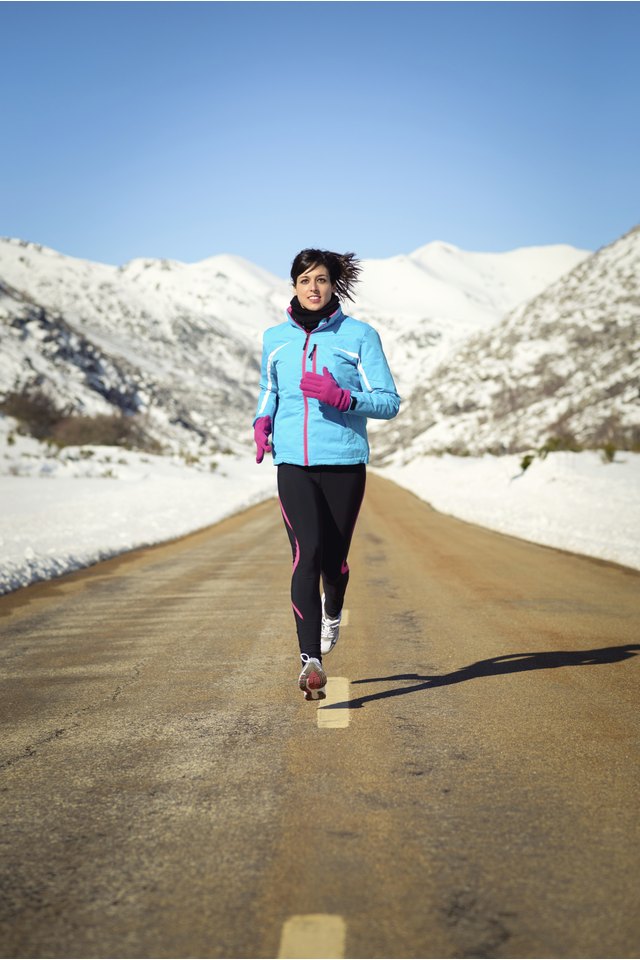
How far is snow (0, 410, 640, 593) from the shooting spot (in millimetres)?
11914

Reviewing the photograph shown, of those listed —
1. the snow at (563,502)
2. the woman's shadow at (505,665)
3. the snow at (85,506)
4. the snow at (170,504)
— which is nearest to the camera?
the woman's shadow at (505,665)

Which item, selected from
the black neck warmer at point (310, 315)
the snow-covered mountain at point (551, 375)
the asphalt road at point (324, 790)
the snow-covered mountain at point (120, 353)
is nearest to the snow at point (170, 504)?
the asphalt road at point (324, 790)

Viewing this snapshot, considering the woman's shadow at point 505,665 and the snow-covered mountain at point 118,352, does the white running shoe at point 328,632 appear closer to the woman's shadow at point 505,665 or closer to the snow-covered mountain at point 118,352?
the woman's shadow at point 505,665

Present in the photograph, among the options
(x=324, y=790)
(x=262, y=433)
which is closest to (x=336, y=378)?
(x=262, y=433)

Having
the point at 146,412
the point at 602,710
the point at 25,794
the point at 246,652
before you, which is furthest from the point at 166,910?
the point at 146,412

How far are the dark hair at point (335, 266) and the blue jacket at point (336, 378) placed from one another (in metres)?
0.25

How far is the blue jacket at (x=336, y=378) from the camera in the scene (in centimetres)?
421

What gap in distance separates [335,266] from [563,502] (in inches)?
659

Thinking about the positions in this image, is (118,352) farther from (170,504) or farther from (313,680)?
(313,680)

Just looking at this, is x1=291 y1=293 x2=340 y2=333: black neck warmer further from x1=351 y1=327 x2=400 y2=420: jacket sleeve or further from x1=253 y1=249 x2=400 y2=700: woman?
x1=351 y1=327 x2=400 y2=420: jacket sleeve

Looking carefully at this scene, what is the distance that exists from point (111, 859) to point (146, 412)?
8090 centimetres

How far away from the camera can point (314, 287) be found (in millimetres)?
4254

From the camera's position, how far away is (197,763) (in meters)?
3.21

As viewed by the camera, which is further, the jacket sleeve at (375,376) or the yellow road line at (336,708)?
the jacket sleeve at (375,376)
